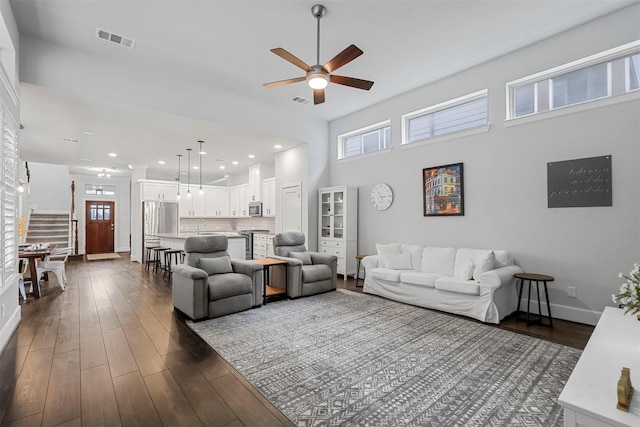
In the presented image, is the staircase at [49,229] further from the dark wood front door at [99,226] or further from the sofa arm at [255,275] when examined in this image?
the sofa arm at [255,275]

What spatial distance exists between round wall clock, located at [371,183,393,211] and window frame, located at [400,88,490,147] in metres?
0.86

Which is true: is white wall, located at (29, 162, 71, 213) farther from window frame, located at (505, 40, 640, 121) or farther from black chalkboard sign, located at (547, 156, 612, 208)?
black chalkboard sign, located at (547, 156, 612, 208)

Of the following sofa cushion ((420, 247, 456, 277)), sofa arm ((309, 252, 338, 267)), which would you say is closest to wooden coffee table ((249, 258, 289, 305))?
sofa arm ((309, 252, 338, 267))

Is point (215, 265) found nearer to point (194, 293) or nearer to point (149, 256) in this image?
point (194, 293)

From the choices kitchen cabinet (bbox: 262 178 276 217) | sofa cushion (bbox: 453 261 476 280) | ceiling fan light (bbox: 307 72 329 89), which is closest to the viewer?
ceiling fan light (bbox: 307 72 329 89)

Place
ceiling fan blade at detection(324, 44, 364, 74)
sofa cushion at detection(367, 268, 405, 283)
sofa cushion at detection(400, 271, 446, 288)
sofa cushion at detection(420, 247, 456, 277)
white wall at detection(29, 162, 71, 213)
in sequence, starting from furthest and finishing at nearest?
white wall at detection(29, 162, 71, 213), sofa cushion at detection(367, 268, 405, 283), sofa cushion at detection(420, 247, 456, 277), sofa cushion at detection(400, 271, 446, 288), ceiling fan blade at detection(324, 44, 364, 74)

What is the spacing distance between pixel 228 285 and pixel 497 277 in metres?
3.24

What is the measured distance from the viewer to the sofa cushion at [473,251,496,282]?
382 centimetres

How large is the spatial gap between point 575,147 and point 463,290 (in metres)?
2.18

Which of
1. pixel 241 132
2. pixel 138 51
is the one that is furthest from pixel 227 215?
pixel 138 51

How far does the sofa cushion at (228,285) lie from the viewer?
12.2ft

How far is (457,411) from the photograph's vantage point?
1.98 meters

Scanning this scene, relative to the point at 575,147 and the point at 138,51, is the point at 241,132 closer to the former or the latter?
the point at 138,51

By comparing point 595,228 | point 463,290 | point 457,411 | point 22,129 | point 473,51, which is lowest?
point 457,411
